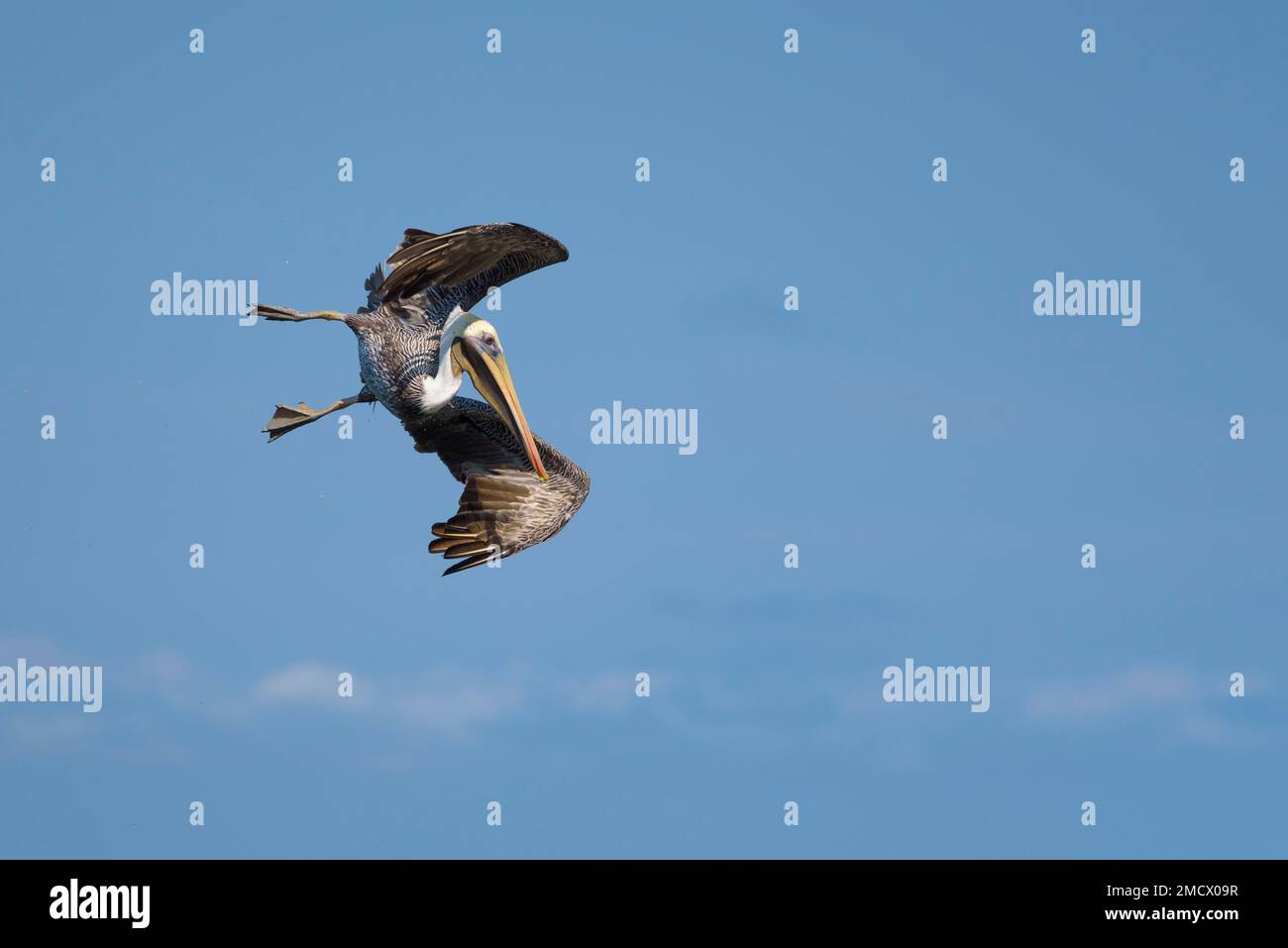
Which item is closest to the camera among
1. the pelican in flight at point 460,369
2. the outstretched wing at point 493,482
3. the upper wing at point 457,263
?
the upper wing at point 457,263

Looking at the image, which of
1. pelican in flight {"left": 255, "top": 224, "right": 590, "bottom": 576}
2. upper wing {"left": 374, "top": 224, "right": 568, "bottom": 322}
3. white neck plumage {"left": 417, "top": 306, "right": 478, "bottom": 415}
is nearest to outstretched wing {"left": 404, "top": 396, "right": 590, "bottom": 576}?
pelican in flight {"left": 255, "top": 224, "right": 590, "bottom": 576}

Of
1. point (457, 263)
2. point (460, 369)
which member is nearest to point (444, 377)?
point (460, 369)

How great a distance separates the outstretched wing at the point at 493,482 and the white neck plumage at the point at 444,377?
36cm

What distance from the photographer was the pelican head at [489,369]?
2283 centimetres

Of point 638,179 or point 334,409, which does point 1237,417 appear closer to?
point 638,179

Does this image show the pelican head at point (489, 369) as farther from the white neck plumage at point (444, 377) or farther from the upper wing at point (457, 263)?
the upper wing at point (457, 263)

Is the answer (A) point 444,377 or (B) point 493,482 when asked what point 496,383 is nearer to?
(A) point 444,377

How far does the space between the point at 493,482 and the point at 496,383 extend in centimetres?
152

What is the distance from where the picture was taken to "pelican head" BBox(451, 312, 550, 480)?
2283 cm

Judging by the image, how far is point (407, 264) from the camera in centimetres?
2252

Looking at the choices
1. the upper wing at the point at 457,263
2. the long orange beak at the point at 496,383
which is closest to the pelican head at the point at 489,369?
the long orange beak at the point at 496,383

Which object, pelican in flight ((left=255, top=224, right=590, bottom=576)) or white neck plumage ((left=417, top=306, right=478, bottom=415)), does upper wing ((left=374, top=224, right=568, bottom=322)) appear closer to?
pelican in flight ((left=255, top=224, right=590, bottom=576))
